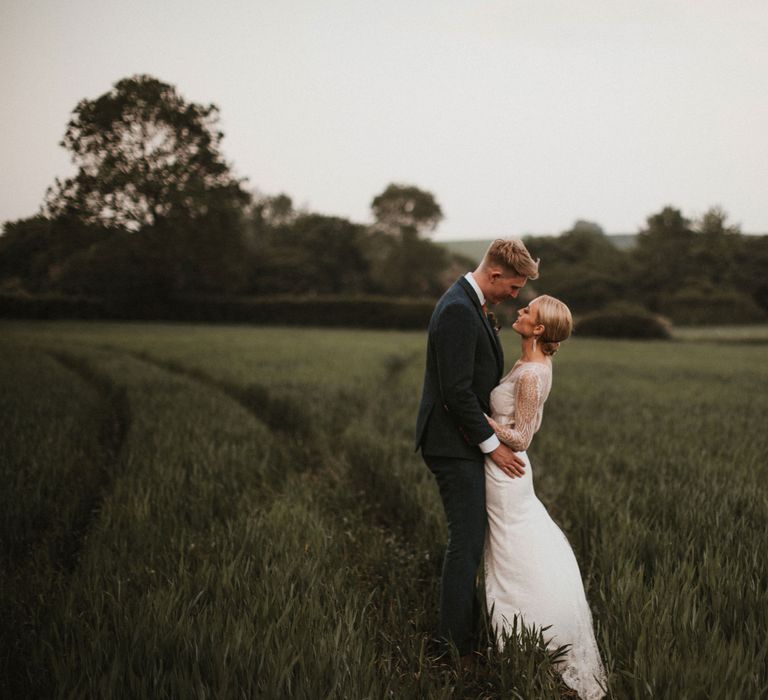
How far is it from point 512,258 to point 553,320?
1.07 feet

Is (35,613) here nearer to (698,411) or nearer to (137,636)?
(137,636)

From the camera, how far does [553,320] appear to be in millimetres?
2336

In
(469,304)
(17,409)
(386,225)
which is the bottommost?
(17,409)

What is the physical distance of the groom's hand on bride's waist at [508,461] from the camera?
238 centimetres

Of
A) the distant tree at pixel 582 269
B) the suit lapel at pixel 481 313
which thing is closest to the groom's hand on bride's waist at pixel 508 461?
the suit lapel at pixel 481 313

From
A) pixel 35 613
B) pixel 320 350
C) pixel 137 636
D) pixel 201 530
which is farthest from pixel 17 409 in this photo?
pixel 320 350

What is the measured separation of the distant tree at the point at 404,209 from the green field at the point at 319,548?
1993 inches

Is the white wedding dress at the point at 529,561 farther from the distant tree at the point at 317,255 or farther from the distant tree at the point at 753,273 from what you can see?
the distant tree at the point at 753,273

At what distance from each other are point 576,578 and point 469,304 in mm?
1282

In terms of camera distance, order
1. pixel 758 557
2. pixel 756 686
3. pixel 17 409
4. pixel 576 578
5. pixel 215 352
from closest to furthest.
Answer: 1. pixel 756 686
2. pixel 576 578
3. pixel 758 557
4. pixel 17 409
5. pixel 215 352

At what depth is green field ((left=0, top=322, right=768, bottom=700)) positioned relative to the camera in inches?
77.9

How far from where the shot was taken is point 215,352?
16.1 meters

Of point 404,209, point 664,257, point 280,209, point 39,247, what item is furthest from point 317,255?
point 39,247

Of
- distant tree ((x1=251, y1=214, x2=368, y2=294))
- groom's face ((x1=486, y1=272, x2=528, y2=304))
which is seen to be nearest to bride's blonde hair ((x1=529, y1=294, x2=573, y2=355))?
groom's face ((x1=486, y1=272, x2=528, y2=304))
